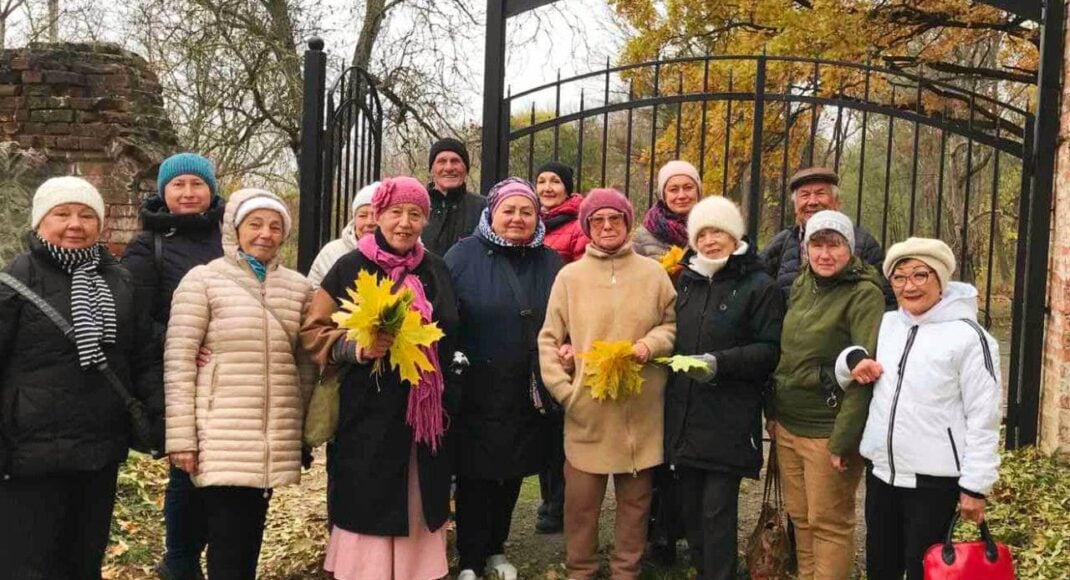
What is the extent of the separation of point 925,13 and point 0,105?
8073mm

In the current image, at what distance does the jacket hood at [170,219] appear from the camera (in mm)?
3649

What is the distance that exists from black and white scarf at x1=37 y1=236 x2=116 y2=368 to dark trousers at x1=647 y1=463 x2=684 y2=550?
2360 mm

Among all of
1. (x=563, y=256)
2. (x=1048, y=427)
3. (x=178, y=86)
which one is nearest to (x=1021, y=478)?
(x=1048, y=427)

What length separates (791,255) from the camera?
402 centimetres

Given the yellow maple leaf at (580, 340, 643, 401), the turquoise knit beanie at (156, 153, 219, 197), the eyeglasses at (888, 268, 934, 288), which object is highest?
the turquoise knit beanie at (156, 153, 219, 197)

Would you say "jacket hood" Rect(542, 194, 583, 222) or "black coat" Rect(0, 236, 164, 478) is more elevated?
"jacket hood" Rect(542, 194, 583, 222)

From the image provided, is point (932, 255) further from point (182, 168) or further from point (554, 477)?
point (182, 168)

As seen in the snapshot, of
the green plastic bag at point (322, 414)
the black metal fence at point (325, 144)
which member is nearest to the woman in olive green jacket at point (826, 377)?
the green plastic bag at point (322, 414)

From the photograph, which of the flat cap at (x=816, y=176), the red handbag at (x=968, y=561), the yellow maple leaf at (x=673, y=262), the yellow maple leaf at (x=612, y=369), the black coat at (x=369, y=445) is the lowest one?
the red handbag at (x=968, y=561)

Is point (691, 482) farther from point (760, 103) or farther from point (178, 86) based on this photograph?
point (178, 86)

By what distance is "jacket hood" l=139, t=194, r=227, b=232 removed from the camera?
3649 millimetres

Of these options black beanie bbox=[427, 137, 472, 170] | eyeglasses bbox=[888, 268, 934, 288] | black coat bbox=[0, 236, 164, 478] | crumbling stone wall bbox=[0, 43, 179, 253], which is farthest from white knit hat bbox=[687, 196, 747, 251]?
crumbling stone wall bbox=[0, 43, 179, 253]

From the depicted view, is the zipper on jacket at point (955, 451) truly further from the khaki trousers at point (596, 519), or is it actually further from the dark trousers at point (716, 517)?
the khaki trousers at point (596, 519)

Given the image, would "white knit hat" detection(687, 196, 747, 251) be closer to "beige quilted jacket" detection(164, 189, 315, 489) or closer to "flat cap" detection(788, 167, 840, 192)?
"flat cap" detection(788, 167, 840, 192)
